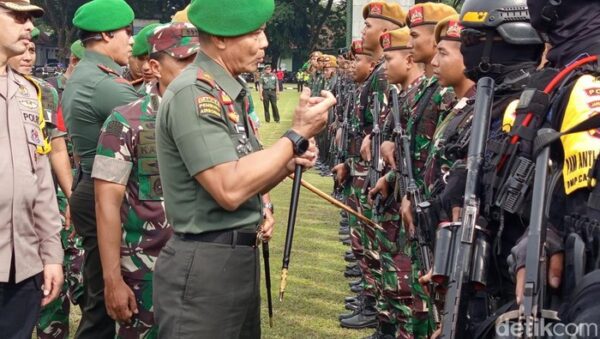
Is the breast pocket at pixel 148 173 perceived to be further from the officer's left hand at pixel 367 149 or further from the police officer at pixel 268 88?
the police officer at pixel 268 88

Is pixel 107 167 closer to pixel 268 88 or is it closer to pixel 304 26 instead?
pixel 268 88

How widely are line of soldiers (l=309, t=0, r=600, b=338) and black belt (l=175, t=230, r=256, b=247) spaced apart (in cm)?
72

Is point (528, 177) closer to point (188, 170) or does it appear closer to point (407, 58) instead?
point (188, 170)

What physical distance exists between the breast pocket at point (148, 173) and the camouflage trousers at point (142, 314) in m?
0.42

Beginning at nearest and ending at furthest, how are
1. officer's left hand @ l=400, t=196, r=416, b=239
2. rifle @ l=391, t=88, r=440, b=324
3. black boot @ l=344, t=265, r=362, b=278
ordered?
rifle @ l=391, t=88, r=440, b=324 < officer's left hand @ l=400, t=196, r=416, b=239 < black boot @ l=344, t=265, r=362, b=278

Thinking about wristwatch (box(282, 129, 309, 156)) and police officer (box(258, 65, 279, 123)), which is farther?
police officer (box(258, 65, 279, 123))

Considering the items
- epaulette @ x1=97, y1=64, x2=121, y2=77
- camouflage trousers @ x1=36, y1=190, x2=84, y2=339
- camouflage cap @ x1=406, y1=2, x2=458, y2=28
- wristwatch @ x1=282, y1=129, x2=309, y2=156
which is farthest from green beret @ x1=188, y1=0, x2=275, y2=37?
camouflage cap @ x1=406, y1=2, x2=458, y2=28

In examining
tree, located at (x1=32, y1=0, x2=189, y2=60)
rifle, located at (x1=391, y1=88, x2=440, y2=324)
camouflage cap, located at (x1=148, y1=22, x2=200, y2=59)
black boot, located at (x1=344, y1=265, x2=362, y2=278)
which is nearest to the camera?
camouflage cap, located at (x1=148, y1=22, x2=200, y2=59)

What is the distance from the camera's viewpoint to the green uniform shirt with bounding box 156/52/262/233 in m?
3.23

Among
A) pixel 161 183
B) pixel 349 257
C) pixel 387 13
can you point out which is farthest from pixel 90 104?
pixel 349 257

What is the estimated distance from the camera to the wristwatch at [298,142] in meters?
3.27

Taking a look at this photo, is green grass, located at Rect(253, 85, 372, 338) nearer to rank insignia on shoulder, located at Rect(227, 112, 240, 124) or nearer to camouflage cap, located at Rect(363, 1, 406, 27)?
camouflage cap, located at Rect(363, 1, 406, 27)

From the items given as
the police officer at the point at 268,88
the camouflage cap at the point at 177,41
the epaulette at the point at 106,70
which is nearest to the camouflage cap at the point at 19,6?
the camouflage cap at the point at 177,41

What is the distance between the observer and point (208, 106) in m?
3.27
